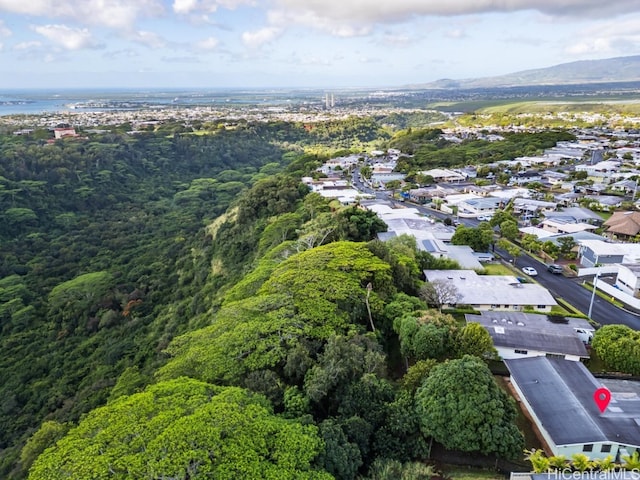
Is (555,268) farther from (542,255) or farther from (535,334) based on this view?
(535,334)

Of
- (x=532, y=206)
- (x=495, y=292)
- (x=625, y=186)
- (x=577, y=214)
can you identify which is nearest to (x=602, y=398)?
(x=495, y=292)

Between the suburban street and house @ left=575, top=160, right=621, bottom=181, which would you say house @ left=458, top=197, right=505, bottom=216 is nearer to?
the suburban street

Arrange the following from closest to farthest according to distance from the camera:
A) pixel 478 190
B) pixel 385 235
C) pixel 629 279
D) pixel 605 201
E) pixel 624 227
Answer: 1. pixel 629 279
2. pixel 385 235
3. pixel 624 227
4. pixel 605 201
5. pixel 478 190

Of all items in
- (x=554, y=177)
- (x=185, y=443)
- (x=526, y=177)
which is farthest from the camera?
(x=526, y=177)

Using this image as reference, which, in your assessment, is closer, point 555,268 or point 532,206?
point 555,268

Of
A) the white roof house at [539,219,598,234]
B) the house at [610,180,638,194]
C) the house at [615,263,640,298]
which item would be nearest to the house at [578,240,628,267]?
the house at [615,263,640,298]

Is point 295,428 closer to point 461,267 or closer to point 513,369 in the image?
point 513,369

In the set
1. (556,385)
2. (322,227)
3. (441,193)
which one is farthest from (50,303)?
(441,193)
